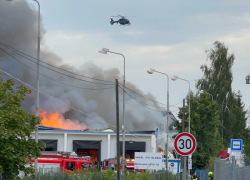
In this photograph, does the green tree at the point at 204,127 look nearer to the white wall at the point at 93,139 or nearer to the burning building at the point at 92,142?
the burning building at the point at 92,142

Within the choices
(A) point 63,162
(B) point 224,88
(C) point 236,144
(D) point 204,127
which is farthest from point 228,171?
(B) point 224,88

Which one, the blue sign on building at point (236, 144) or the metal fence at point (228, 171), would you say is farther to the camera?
the blue sign on building at point (236, 144)

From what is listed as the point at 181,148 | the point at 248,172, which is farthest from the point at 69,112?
the point at 181,148

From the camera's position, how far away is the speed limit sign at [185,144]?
1698 cm

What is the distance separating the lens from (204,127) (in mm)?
62531

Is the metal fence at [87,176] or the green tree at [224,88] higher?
the green tree at [224,88]

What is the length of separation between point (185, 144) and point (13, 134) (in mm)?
5803

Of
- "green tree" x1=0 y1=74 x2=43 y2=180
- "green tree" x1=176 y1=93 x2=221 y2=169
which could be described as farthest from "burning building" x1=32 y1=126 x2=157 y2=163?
"green tree" x1=0 y1=74 x2=43 y2=180

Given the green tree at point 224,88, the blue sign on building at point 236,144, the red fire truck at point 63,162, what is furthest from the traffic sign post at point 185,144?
the green tree at point 224,88

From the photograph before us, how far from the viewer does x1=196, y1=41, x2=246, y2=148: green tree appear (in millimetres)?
77750

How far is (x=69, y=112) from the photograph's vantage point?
85438 mm

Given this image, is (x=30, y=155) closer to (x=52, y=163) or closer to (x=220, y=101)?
(x=52, y=163)

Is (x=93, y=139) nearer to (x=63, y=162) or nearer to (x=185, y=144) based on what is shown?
(x=63, y=162)

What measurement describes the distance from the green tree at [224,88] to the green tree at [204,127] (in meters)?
14.9
